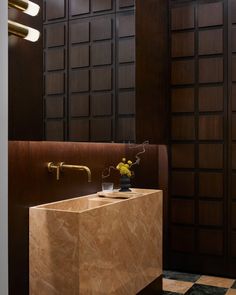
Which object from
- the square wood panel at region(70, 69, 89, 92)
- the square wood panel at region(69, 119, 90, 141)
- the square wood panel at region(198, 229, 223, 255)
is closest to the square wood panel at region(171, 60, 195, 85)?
the square wood panel at region(70, 69, 89, 92)

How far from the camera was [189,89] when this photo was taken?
3938 millimetres

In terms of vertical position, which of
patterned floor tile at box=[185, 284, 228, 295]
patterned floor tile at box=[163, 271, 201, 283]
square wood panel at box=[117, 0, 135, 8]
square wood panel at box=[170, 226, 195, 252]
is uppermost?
square wood panel at box=[117, 0, 135, 8]

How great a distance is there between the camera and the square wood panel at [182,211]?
3916mm

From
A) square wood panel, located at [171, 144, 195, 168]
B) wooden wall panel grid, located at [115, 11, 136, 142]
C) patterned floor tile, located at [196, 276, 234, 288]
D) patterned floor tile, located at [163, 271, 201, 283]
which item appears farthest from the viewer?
square wood panel, located at [171, 144, 195, 168]

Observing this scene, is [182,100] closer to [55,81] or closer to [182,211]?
[182,211]

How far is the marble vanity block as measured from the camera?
6.75ft

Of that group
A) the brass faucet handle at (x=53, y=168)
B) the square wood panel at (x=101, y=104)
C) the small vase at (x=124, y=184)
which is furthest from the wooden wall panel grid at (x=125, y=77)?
the brass faucet handle at (x=53, y=168)

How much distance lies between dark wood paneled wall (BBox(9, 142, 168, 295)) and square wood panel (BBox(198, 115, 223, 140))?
107cm

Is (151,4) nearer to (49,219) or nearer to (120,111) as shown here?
(120,111)

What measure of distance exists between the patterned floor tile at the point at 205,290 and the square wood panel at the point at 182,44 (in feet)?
7.38

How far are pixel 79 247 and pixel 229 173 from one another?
7.16 feet

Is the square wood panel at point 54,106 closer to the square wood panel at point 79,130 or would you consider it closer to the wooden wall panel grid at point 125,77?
the square wood panel at point 79,130

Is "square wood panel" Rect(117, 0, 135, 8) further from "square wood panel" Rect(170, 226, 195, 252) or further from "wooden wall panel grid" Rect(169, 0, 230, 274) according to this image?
"square wood panel" Rect(170, 226, 195, 252)

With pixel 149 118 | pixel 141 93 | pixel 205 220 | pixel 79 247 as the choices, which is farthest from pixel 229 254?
pixel 79 247
